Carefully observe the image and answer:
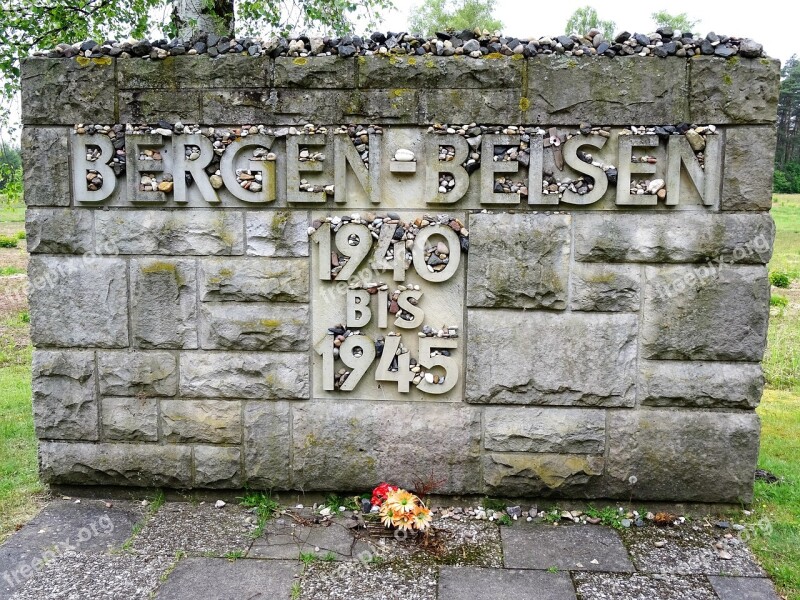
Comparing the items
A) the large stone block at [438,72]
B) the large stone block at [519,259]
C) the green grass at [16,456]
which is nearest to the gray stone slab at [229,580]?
the green grass at [16,456]

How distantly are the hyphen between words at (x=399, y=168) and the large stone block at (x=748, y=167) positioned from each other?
56mm

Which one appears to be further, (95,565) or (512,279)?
(512,279)

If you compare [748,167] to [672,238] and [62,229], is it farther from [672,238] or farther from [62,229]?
[62,229]

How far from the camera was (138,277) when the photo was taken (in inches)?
142

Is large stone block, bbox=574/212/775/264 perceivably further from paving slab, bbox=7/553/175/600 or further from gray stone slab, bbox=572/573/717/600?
paving slab, bbox=7/553/175/600

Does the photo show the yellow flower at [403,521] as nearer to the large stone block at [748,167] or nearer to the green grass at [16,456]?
the green grass at [16,456]

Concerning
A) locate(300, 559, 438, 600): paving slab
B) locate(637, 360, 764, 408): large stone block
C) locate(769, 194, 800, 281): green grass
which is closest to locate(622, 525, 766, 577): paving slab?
locate(637, 360, 764, 408): large stone block

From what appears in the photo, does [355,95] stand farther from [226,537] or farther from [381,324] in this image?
[226,537]

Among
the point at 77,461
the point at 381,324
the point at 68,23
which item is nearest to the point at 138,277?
the point at 77,461

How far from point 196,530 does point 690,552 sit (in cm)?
241

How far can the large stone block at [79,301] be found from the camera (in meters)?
3.62

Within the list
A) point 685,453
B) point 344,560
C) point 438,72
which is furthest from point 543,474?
point 438,72

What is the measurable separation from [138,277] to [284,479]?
52.2 inches

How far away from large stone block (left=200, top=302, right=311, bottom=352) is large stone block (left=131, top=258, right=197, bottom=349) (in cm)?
11
